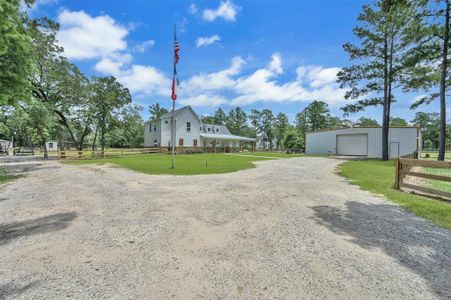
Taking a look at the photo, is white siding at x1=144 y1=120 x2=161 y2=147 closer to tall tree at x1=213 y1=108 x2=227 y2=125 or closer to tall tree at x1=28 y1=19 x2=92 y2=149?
tall tree at x1=28 y1=19 x2=92 y2=149

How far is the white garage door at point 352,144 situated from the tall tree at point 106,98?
31317 millimetres

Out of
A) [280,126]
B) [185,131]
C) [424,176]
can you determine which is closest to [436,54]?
[424,176]

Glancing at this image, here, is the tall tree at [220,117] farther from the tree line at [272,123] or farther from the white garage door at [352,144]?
the white garage door at [352,144]

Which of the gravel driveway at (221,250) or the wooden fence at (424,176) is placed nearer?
the gravel driveway at (221,250)

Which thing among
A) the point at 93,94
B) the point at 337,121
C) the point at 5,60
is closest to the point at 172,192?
the point at 5,60

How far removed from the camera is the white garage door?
2748 centimetres

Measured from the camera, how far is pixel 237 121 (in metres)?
73.6

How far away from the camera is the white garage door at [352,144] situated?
90.2ft

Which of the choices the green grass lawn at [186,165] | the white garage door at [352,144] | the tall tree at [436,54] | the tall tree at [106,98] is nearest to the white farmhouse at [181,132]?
the tall tree at [106,98]

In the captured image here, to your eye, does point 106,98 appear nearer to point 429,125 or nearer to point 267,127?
point 267,127

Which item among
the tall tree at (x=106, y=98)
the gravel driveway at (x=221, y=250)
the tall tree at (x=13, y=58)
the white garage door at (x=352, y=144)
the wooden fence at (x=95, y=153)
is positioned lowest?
the gravel driveway at (x=221, y=250)

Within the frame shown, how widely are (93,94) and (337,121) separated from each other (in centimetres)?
6958

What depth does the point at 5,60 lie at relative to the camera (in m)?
5.17

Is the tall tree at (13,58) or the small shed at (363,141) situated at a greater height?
the tall tree at (13,58)
